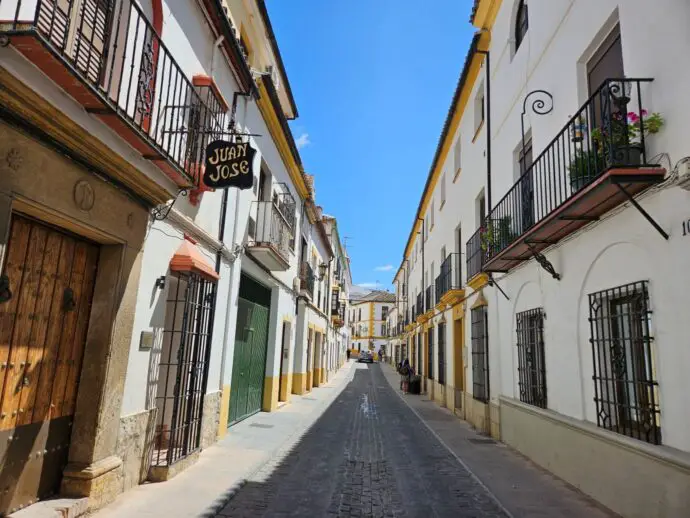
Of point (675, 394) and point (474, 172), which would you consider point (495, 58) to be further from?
point (675, 394)

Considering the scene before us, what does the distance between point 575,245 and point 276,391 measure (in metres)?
8.01

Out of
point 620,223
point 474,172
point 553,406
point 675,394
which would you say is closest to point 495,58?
point 474,172

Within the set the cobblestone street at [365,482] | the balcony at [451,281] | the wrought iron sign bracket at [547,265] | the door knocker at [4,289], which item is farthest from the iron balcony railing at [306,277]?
the door knocker at [4,289]

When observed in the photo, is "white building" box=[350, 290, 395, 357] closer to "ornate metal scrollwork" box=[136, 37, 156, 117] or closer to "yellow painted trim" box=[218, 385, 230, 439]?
"yellow painted trim" box=[218, 385, 230, 439]

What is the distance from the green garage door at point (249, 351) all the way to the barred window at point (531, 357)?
500cm

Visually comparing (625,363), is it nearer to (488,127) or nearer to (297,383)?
(488,127)

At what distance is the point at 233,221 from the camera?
300 inches

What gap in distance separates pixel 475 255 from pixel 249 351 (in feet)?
17.2

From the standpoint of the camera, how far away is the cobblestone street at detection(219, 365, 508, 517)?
4.66 m

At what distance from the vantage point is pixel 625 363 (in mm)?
4840

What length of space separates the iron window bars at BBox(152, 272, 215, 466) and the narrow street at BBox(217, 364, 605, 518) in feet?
3.51

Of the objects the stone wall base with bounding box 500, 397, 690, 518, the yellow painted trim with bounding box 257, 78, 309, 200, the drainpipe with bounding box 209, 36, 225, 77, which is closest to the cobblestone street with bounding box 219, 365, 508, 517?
the stone wall base with bounding box 500, 397, 690, 518

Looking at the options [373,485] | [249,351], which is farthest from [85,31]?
[249,351]

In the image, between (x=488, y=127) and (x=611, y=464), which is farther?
(x=488, y=127)
